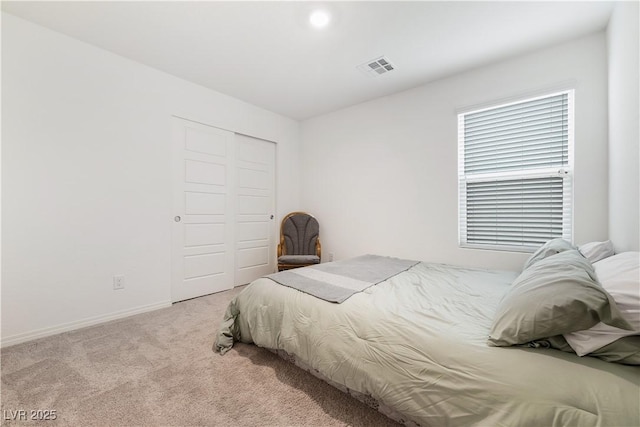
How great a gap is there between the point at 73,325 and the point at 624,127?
466cm

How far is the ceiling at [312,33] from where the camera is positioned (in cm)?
199

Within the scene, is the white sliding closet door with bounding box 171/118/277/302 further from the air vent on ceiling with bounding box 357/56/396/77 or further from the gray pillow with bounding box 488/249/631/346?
the gray pillow with bounding box 488/249/631/346

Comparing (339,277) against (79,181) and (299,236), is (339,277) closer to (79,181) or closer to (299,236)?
(299,236)

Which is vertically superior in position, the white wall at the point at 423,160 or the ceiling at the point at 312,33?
the ceiling at the point at 312,33

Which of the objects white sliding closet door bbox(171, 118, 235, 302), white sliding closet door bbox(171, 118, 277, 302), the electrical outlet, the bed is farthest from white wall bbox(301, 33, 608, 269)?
the electrical outlet

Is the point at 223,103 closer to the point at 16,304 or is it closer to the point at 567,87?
the point at 16,304

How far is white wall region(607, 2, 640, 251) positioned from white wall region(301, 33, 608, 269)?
0.55 feet

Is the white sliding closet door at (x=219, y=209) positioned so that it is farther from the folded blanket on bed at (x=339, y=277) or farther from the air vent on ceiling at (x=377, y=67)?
the air vent on ceiling at (x=377, y=67)

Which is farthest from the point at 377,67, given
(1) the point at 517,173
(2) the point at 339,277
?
(2) the point at 339,277

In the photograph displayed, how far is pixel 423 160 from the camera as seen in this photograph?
3.16 meters

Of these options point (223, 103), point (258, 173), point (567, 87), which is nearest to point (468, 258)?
point (567, 87)

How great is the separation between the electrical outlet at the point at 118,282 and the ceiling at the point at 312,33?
7.57 ft

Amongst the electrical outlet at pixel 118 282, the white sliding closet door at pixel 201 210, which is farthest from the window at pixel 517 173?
the electrical outlet at pixel 118 282

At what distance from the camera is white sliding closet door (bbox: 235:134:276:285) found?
149 inches
